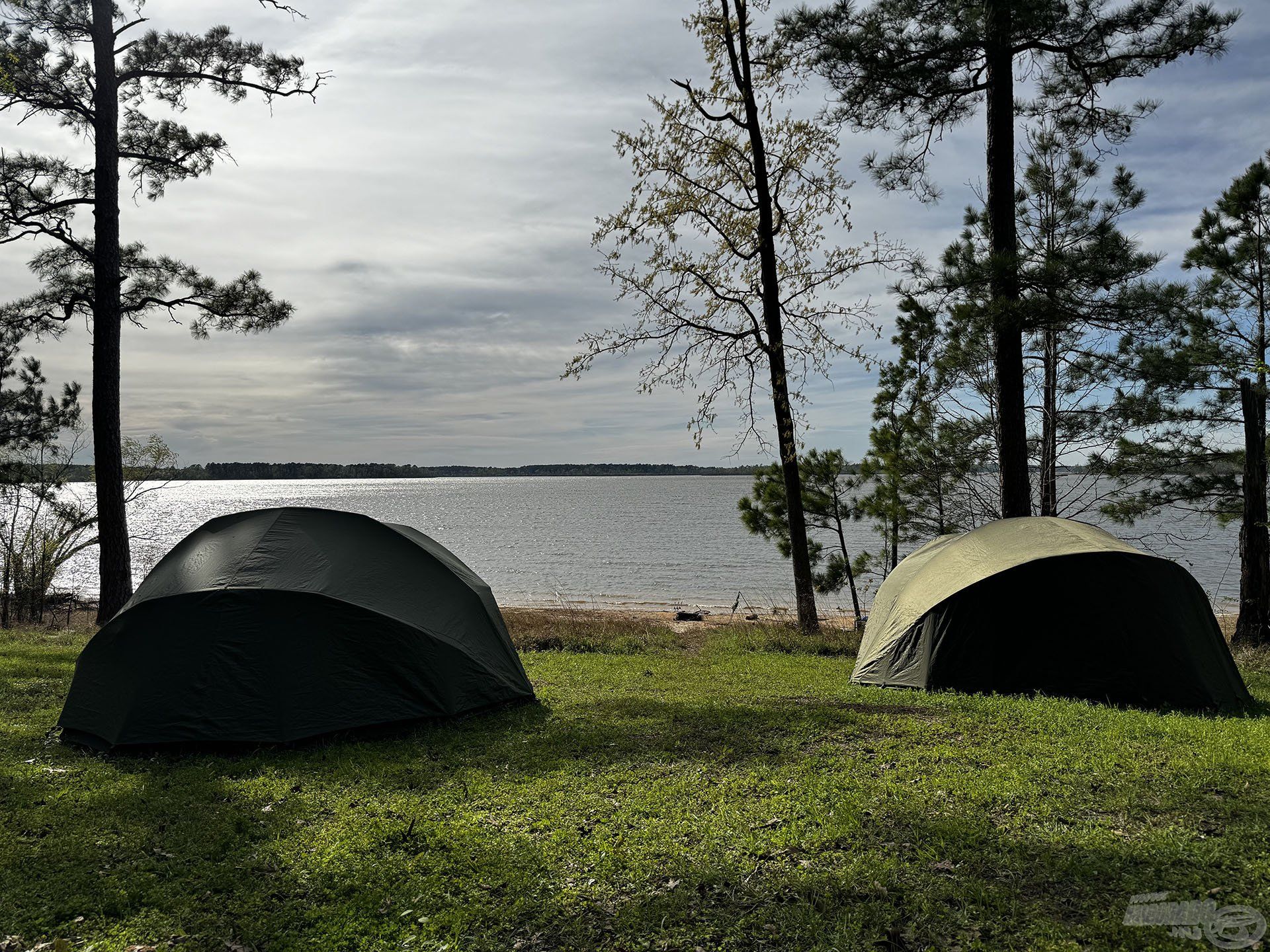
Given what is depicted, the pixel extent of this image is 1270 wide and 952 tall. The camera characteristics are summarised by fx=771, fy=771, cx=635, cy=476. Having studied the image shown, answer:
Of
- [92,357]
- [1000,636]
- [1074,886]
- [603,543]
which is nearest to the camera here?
[1074,886]

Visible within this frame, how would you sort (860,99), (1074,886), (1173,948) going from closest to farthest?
(1173,948)
(1074,886)
(860,99)

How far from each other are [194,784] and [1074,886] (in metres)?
6.01

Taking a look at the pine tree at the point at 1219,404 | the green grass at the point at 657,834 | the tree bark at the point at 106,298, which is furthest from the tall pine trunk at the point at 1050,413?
the tree bark at the point at 106,298

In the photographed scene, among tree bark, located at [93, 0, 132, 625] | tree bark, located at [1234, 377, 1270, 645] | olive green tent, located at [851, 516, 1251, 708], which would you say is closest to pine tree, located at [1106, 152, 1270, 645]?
tree bark, located at [1234, 377, 1270, 645]

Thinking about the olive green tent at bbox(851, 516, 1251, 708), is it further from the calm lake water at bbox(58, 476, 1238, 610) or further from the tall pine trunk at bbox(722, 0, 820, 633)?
the tall pine trunk at bbox(722, 0, 820, 633)

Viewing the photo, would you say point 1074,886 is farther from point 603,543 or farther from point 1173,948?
point 603,543

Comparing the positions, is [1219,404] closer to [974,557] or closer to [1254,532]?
[1254,532]

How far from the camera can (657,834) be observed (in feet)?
15.7

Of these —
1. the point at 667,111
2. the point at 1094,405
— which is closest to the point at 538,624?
the point at 667,111

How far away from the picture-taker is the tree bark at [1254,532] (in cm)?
1427

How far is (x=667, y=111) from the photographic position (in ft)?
49.9

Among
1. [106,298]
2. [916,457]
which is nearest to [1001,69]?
[916,457]

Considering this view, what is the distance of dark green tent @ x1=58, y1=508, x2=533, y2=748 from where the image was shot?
22.3 feet

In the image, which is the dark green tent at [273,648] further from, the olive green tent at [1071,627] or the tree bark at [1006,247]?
the tree bark at [1006,247]
